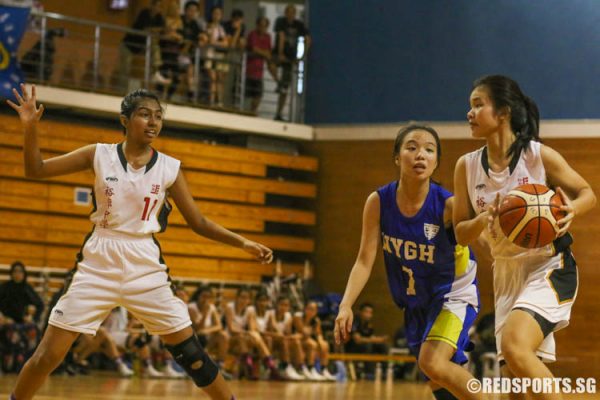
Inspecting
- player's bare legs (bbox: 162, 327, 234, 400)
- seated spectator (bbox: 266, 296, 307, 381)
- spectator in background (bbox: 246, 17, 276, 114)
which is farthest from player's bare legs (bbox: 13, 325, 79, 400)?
spectator in background (bbox: 246, 17, 276, 114)

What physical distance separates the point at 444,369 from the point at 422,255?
643 millimetres

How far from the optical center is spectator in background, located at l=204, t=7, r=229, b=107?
1688 centimetres

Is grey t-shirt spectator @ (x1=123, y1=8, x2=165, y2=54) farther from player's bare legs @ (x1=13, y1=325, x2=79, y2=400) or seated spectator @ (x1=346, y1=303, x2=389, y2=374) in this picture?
player's bare legs @ (x1=13, y1=325, x2=79, y2=400)

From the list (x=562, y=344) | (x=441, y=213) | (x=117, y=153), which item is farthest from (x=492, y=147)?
(x=562, y=344)

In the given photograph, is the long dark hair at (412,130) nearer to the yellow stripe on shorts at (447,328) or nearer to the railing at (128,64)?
the yellow stripe on shorts at (447,328)

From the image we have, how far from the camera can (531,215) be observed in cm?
498

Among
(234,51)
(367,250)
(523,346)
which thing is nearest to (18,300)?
(234,51)

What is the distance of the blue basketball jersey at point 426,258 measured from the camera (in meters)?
5.88

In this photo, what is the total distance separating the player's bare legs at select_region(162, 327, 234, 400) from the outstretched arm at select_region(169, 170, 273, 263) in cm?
53

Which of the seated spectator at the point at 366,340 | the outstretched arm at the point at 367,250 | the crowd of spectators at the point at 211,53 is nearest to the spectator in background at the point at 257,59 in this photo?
the crowd of spectators at the point at 211,53

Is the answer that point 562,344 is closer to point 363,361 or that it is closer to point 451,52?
point 363,361

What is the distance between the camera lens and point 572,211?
5016 millimetres

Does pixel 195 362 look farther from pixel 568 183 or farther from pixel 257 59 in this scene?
pixel 257 59

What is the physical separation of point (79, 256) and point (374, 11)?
13.3m
